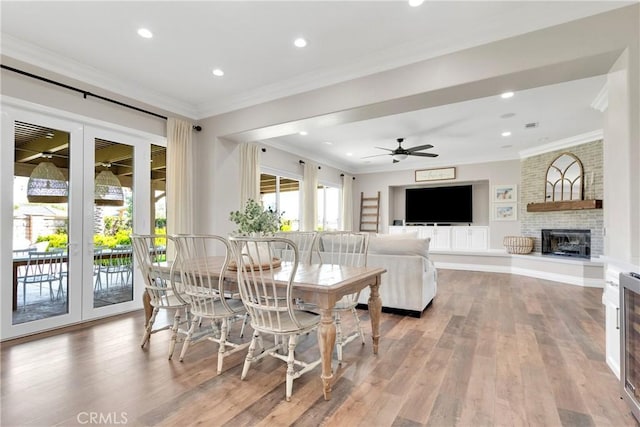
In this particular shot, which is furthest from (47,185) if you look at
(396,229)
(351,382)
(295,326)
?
(396,229)

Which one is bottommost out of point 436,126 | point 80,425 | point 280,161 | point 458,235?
point 80,425

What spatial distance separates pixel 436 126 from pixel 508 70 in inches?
117

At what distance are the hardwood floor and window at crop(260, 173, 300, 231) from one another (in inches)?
156

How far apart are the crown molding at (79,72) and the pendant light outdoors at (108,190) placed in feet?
3.46

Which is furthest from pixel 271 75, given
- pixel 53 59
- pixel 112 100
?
pixel 53 59

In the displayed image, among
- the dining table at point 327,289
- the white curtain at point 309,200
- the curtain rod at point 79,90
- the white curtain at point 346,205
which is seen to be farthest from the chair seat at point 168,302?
the white curtain at point 346,205

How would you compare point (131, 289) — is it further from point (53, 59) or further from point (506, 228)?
point (506, 228)

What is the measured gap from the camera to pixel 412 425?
1.83m

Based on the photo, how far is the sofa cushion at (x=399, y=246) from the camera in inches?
158

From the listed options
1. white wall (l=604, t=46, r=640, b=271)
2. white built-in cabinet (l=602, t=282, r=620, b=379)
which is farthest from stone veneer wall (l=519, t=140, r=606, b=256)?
white built-in cabinet (l=602, t=282, r=620, b=379)

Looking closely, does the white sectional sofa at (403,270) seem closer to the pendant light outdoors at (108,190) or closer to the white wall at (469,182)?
the pendant light outdoors at (108,190)

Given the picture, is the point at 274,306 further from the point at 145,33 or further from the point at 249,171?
the point at 249,171

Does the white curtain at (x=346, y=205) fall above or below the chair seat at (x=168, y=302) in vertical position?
above

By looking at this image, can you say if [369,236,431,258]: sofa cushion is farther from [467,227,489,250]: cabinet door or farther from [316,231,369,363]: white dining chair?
[467,227,489,250]: cabinet door
